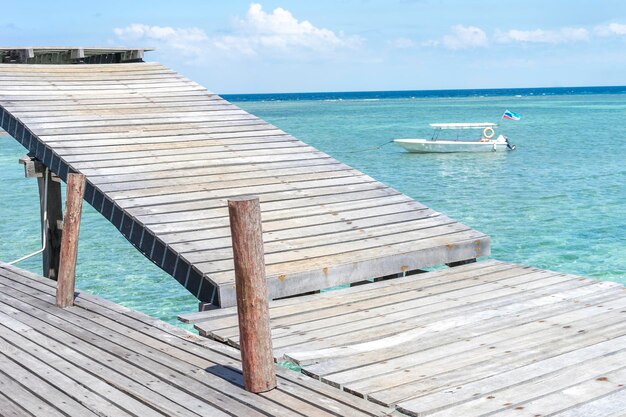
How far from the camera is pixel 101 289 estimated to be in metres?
15.2

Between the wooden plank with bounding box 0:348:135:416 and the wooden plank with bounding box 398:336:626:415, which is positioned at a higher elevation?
the wooden plank with bounding box 398:336:626:415

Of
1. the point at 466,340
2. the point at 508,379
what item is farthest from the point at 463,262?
the point at 508,379

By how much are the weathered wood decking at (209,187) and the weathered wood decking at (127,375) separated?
96cm

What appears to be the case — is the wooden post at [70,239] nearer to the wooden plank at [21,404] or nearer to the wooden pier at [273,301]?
the wooden pier at [273,301]

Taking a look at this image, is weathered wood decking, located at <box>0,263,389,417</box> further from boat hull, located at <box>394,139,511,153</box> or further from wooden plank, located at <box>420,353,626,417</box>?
boat hull, located at <box>394,139,511,153</box>

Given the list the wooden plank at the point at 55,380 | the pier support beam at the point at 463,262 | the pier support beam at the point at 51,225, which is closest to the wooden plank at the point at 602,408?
the wooden plank at the point at 55,380

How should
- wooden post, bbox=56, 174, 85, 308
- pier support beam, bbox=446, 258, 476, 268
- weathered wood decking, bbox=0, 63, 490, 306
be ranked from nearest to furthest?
wooden post, bbox=56, 174, 85, 308
weathered wood decking, bbox=0, 63, 490, 306
pier support beam, bbox=446, 258, 476, 268

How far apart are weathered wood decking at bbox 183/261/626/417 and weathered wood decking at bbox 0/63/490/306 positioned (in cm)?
41

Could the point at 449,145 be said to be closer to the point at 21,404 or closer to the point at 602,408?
the point at 602,408

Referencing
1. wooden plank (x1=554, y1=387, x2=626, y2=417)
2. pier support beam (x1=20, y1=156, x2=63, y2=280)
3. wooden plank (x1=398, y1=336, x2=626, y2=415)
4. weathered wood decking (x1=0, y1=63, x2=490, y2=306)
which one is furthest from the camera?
pier support beam (x1=20, y1=156, x2=63, y2=280)

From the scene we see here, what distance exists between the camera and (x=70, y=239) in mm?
7984

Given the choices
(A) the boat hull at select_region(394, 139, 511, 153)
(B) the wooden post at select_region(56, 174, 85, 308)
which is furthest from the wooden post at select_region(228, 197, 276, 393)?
(A) the boat hull at select_region(394, 139, 511, 153)

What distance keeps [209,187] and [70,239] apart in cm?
216

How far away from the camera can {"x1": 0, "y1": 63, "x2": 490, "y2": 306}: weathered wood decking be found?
8.17 meters
